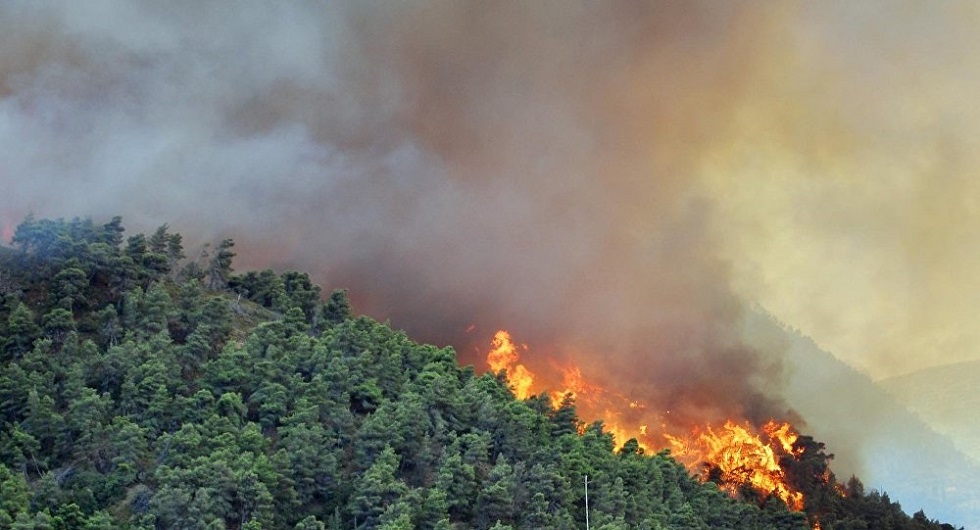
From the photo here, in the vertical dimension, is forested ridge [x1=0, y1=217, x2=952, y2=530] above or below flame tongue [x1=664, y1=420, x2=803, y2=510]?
below

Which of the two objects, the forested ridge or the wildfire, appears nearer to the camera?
the forested ridge

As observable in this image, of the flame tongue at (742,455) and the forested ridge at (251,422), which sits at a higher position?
the flame tongue at (742,455)

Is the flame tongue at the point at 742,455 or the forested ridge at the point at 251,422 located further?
the flame tongue at the point at 742,455

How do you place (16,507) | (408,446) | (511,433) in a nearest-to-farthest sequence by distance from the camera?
(16,507)
(408,446)
(511,433)

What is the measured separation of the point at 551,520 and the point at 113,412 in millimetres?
28322

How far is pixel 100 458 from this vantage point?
7819 centimetres

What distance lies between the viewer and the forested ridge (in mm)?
75875

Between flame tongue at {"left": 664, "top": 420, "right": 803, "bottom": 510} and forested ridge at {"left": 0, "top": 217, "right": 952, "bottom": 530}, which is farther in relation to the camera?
flame tongue at {"left": 664, "top": 420, "right": 803, "bottom": 510}

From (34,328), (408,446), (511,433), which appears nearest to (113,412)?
(34,328)

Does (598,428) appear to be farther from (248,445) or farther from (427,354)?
(248,445)

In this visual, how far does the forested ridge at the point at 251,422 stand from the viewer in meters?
75.9

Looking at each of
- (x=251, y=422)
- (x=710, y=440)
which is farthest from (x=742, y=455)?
(x=251, y=422)

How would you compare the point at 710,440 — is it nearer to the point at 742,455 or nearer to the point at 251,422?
the point at 742,455

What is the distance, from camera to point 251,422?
8394 cm
